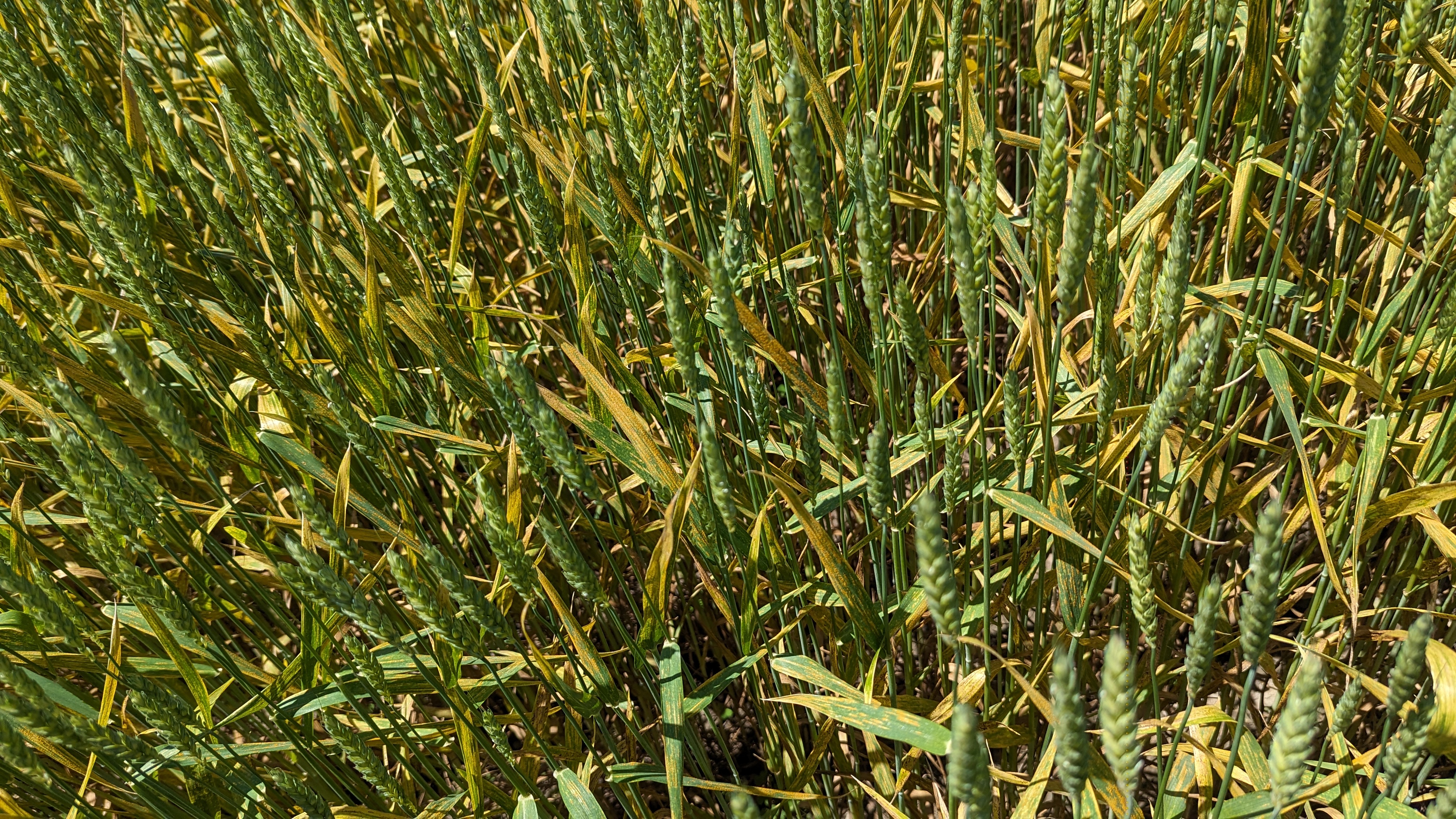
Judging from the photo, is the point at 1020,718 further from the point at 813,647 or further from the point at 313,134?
the point at 313,134

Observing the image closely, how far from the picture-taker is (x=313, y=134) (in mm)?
1153

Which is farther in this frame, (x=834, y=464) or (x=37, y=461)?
(x=834, y=464)

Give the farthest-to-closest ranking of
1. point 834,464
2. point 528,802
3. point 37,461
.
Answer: point 834,464, point 528,802, point 37,461

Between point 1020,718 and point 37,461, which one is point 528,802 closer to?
point 37,461

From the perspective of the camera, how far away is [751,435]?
125 cm

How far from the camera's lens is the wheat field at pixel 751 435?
750 mm

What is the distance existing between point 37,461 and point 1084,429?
1041mm

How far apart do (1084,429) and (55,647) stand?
1.24 meters

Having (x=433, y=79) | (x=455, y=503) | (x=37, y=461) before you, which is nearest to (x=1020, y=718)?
(x=455, y=503)

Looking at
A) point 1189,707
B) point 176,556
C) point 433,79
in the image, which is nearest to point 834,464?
point 1189,707

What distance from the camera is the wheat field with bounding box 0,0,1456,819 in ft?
2.46

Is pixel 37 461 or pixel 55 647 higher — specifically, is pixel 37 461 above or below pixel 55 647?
above

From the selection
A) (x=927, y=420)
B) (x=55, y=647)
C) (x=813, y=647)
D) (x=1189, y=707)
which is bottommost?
(x=813, y=647)

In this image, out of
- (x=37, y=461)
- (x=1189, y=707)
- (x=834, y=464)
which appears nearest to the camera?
(x=1189, y=707)
